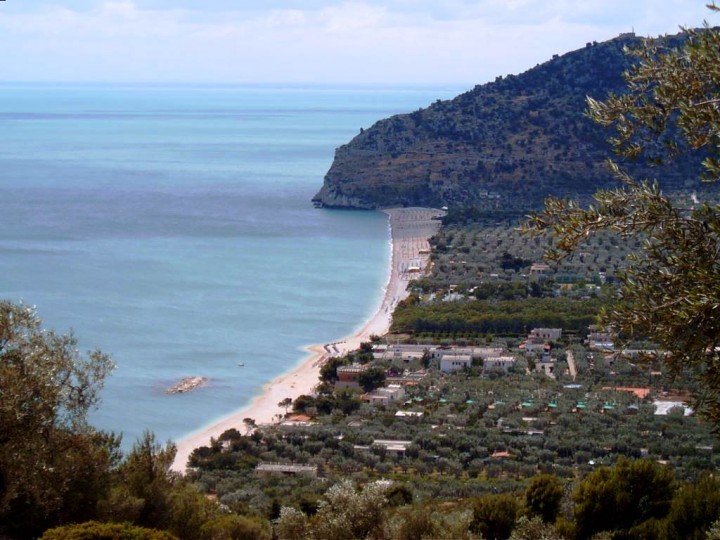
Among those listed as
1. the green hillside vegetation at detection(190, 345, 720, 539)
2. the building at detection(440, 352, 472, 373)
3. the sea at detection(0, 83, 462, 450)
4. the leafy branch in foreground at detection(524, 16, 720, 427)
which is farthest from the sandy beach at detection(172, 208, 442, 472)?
the leafy branch in foreground at detection(524, 16, 720, 427)

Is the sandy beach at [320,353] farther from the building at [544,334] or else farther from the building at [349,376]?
the building at [544,334]

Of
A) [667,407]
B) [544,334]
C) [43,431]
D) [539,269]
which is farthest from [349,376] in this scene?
[43,431]

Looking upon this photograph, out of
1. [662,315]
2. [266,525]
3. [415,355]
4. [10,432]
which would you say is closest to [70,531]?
[10,432]

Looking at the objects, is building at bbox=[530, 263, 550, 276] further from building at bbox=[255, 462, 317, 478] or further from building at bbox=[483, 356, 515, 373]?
building at bbox=[255, 462, 317, 478]

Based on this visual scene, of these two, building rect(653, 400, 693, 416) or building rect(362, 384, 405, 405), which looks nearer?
building rect(653, 400, 693, 416)

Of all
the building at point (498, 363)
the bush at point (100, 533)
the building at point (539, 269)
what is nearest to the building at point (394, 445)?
the building at point (498, 363)
